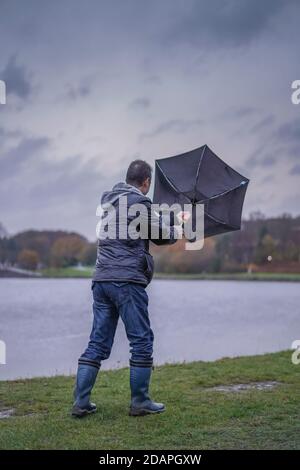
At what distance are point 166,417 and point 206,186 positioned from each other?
275 cm

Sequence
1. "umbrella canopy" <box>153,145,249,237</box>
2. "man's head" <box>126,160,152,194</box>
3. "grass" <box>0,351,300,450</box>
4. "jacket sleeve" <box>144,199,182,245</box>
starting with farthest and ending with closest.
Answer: "umbrella canopy" <box>153,145,249,237</box> < "man's head" <box>126,160,152,194</box> < "jacket sleeve" <box>144,199,182,245</box> < "grass" <box>0,351,300,450</box>

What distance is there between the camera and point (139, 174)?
6.50m

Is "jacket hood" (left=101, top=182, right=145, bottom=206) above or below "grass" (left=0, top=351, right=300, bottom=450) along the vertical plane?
above

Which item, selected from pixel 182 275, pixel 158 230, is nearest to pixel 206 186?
pixel 158 230

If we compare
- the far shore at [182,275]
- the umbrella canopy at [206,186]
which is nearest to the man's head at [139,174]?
the umbrella canopy at [206,186]

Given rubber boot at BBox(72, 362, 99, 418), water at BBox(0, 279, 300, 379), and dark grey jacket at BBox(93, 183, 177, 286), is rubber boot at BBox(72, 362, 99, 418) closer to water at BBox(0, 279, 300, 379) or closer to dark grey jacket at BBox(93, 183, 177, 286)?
dark grey jacket at BBox(93, 183, 177, 286)

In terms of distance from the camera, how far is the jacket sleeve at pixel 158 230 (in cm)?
627

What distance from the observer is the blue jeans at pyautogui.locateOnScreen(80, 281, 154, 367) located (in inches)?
244

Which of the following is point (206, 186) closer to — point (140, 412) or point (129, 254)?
point (129, 254)

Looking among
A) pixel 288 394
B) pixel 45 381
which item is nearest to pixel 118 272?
pixel 288 394

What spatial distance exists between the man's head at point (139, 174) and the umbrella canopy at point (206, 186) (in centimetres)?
63

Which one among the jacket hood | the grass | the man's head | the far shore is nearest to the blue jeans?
the grass

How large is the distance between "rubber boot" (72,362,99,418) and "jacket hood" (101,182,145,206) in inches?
70.6
